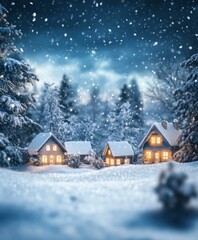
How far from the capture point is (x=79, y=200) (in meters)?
10.5

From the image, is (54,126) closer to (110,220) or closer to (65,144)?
(65,144)

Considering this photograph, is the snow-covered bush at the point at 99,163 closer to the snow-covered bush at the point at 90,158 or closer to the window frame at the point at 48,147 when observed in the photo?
the snow-covered bush at the point at 90,158

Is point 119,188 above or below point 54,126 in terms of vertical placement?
below

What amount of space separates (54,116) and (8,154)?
38189mm

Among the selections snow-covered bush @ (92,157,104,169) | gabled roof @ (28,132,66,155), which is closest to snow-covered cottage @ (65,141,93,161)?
gabled roof @ (28,132,66,155)

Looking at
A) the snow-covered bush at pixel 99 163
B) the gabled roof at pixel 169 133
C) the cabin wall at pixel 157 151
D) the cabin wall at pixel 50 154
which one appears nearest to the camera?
the snow-covered bush at pixel 99 163

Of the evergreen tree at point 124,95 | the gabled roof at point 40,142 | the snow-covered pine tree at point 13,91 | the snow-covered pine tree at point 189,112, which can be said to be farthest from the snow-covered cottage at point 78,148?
the snow-covered pine tree at point 13,91

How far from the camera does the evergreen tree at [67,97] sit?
71625mm

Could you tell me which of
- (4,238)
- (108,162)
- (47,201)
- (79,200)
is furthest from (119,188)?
(108,162)

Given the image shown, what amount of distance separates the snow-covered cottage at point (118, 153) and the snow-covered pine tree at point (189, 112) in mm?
23326

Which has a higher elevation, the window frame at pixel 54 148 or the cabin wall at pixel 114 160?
the window frame at pixel 54 148

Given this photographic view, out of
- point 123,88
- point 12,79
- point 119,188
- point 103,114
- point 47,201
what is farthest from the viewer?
point 103,114

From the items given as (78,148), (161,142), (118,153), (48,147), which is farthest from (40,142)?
(161,142)

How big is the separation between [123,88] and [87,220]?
6286 centimetres
